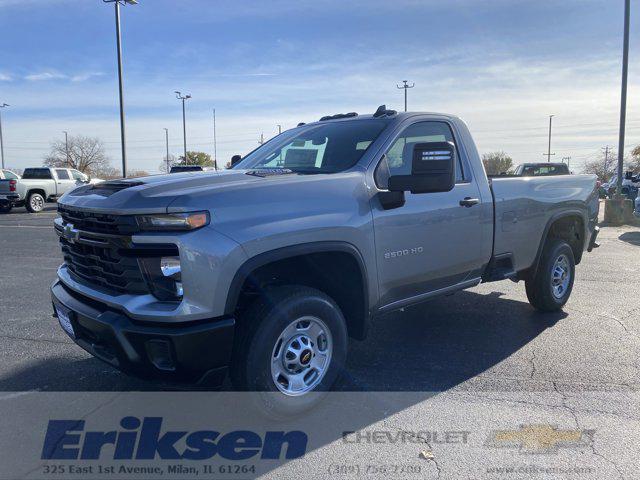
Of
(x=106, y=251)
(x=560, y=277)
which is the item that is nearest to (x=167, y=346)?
(x=106, y=251)

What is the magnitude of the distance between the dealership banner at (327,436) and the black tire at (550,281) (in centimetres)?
202

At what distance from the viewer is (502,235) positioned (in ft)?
16.1

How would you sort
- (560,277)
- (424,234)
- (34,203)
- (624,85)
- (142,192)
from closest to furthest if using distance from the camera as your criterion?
(142,192) → (424,234) → (560,277) → (624,85) → (34,203)

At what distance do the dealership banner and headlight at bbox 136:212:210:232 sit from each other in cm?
117

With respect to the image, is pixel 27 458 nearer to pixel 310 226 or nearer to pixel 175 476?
pixel 175 476

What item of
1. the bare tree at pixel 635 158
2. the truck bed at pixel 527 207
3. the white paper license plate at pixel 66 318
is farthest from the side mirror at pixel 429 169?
the bare tree at pixel 635 158

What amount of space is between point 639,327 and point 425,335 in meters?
2.26

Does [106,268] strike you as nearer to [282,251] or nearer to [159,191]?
[159,191]

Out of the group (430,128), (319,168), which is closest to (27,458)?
(319,168)

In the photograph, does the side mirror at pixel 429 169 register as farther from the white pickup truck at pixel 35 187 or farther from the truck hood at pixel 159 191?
the white pickup truck at pixel 35 187

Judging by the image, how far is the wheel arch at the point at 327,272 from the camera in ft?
10.7

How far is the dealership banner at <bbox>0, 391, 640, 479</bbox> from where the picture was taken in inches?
116

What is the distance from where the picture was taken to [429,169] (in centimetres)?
355

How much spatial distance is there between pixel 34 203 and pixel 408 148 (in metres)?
21.1
